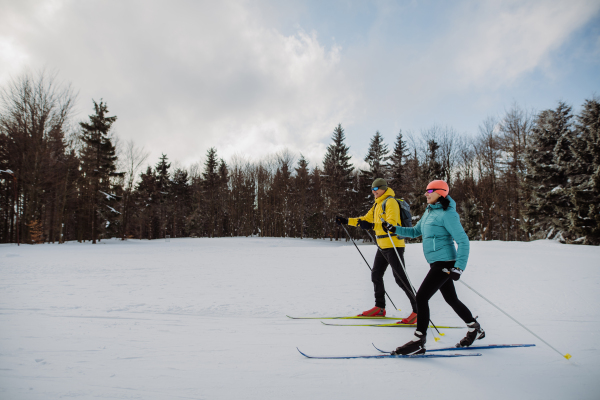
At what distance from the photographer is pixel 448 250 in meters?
2.85

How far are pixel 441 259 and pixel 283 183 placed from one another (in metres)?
35.3

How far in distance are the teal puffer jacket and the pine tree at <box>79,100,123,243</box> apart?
27272mm

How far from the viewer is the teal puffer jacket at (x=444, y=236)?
2785 millimetres

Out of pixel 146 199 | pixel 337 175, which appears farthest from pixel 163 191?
pixel 337 175

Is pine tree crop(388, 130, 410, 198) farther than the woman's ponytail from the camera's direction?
Yes

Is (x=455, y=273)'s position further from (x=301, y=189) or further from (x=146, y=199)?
(x=146, y=199)

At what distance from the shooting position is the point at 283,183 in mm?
37812

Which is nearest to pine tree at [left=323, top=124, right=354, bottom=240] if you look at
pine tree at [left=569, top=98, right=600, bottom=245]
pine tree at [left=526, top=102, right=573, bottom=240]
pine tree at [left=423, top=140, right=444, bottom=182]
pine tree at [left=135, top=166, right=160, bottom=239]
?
pine tree at [left=423, top=140, right=444, bottom=182]

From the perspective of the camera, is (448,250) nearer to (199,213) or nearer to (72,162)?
(72,162)

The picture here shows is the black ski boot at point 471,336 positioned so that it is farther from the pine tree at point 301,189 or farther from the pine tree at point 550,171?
the pine tree at point 301,189

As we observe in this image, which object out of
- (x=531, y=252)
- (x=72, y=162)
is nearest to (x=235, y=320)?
(x=531, y=252)

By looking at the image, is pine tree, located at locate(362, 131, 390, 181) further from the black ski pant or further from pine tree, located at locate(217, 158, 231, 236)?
the black ski pant

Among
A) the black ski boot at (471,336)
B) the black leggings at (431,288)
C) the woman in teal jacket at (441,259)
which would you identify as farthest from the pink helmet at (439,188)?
the black ski boot at (471,336)

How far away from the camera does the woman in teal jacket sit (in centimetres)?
278
